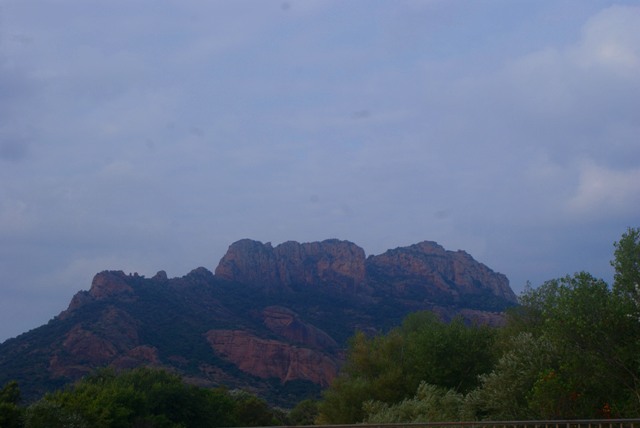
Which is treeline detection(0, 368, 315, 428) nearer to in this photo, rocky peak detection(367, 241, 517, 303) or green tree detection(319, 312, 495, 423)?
green tree detection(319, 312, 495, 423)

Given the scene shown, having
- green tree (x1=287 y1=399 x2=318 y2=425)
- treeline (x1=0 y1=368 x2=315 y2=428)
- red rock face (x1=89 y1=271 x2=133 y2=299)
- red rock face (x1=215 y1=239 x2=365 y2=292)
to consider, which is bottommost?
green tree (x1=287 y1=399 x2=318 y2=425)

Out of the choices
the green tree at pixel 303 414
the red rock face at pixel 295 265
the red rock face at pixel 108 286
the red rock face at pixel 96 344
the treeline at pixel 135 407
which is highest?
the red rock face at pixel 295 265

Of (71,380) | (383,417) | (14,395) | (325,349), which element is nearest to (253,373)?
(325,349)

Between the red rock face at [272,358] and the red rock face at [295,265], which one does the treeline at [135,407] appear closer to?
the red rock face at [272,358]

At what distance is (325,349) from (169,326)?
20.0 meters

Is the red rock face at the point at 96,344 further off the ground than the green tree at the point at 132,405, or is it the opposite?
the red rock face at the point at 96,344

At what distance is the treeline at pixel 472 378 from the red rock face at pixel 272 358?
3631cm

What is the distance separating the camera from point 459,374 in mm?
30891

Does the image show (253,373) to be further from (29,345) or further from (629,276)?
(629,276)

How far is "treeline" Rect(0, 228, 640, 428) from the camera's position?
17344mm

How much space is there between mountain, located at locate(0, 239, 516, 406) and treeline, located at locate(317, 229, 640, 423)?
29.5 metres

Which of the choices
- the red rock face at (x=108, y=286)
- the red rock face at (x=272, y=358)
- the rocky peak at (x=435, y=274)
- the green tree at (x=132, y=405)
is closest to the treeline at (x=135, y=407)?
the green tree at (x=132, y=405)

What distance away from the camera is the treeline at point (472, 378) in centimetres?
1734

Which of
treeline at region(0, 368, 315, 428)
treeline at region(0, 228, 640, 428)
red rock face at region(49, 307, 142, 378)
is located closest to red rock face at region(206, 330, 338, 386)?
red rock face at region(49, 307, 142, 378)
